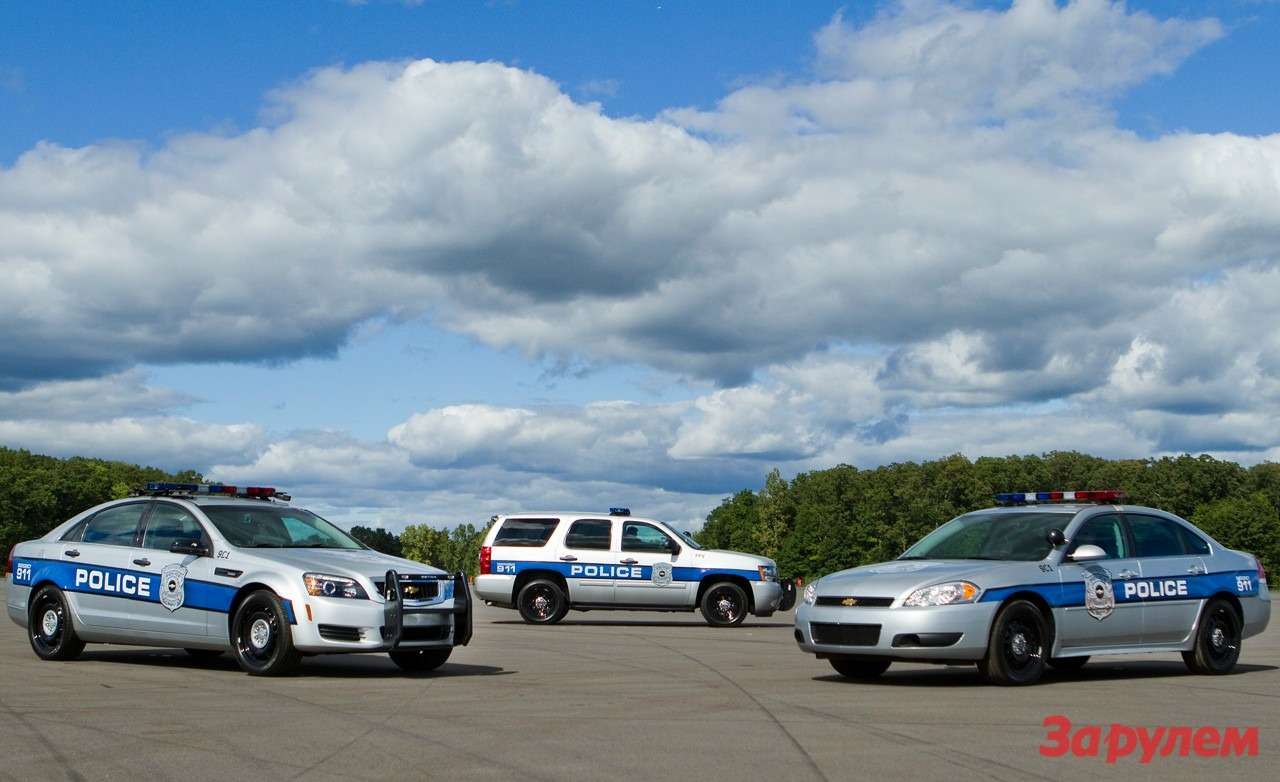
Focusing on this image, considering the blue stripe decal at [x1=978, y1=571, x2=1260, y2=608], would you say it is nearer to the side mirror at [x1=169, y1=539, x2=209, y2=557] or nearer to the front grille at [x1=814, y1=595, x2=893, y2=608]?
the front grille at [x1=814, y1=595, x2=893, y2=608]

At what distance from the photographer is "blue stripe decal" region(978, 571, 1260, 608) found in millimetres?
12966

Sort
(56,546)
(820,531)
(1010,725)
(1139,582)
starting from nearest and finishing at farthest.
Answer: (1010,725)
(1139,582)
(56,546)
(820,531)

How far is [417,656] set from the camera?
14.6m

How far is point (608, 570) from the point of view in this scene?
82.1 feet

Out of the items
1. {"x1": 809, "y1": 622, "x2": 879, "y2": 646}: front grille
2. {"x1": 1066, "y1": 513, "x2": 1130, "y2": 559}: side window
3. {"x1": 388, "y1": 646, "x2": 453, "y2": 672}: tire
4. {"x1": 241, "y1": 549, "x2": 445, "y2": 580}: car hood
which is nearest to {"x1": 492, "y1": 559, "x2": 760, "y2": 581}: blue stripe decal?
{"x1": 388, "y1": 646, "x2": 453, "y2": 672}: tire

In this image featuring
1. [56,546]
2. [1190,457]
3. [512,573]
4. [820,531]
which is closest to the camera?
[56,546]

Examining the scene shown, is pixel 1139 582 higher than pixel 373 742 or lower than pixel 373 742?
higher

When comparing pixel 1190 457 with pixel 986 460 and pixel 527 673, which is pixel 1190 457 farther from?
pixel 527 673

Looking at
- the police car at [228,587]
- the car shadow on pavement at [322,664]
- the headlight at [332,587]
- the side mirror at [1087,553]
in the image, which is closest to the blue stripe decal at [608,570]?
the car shadow on pavement at [322,664]

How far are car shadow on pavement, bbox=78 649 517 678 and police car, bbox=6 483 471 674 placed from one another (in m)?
0.25

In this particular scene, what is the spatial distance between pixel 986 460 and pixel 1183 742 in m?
111

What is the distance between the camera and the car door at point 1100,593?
43.6ft

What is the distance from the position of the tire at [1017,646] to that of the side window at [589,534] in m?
12.8

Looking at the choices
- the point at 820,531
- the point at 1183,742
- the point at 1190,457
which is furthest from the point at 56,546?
the point at 820,531
